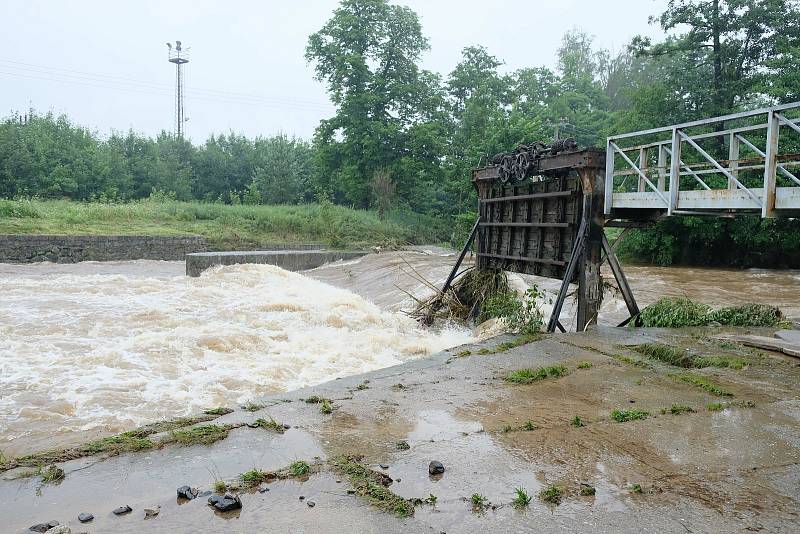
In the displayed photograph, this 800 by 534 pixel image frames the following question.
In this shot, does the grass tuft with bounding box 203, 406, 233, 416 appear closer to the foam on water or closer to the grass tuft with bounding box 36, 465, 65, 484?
the foam on water

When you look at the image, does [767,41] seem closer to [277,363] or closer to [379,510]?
[277,363]

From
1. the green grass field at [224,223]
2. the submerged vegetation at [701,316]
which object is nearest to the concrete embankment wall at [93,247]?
the green grass field at [224,223]

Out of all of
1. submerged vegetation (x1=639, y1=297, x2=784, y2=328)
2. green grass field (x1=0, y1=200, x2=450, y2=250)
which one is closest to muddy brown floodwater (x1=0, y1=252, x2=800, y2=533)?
submerged vegetation (x1=639, y1=297, x2=784, y2=328)

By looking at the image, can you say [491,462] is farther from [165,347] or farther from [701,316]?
[701,316]

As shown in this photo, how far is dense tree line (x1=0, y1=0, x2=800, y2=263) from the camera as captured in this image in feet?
78.2

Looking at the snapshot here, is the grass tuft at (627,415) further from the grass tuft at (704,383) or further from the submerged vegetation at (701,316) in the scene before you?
the submerged vegetation at (701,316)

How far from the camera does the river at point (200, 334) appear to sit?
20.7ft

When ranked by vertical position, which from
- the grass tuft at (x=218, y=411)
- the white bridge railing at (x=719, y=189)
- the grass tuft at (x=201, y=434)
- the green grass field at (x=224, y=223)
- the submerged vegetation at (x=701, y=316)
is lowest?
the grass tuft at (x=218, y=411)

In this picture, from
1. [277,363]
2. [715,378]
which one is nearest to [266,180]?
[277,363]

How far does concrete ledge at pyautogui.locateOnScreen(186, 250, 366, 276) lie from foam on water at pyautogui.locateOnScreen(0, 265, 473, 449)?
4113 mm

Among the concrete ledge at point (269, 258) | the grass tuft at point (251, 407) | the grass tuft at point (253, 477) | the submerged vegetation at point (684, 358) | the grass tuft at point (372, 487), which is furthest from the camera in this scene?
the concrete ledge at point (269, 258)

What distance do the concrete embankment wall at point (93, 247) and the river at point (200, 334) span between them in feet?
13.2

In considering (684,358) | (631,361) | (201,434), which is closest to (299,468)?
(201,434)

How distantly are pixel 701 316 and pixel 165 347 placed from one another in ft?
29.2
